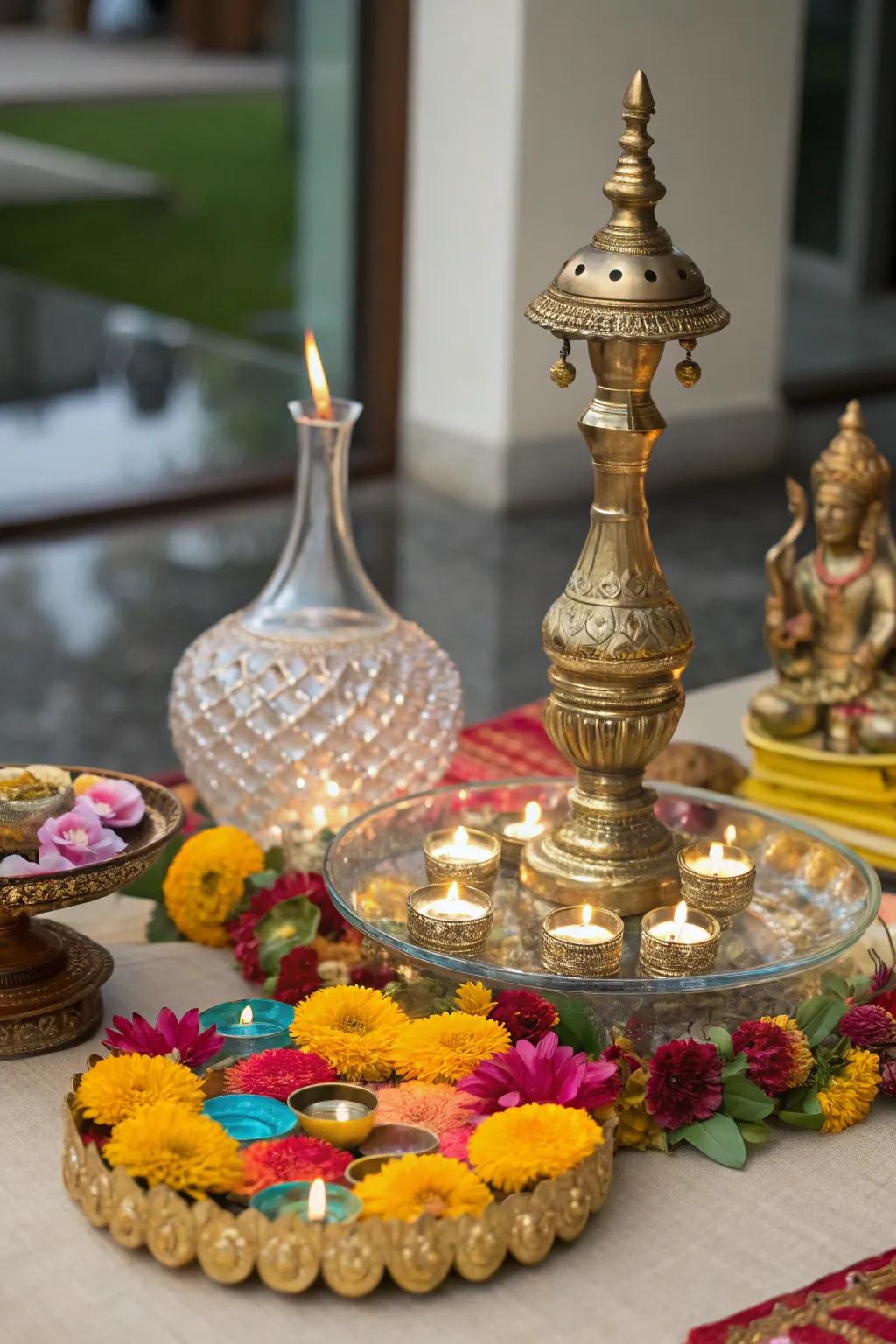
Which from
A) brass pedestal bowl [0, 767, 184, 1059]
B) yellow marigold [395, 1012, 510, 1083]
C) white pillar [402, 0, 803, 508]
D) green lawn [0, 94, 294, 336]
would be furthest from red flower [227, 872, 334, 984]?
green lawn [0, 94, 294, 336]

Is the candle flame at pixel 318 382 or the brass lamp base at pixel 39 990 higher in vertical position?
the candle flame at pixel 318 382

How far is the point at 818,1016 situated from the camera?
117cm

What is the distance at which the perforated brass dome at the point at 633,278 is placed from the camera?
1.15m

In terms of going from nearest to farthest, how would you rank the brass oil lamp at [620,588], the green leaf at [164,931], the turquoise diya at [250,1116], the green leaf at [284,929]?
the turquoise diya at [250,1116] < the brass oil lamp at [620,588] < the green leaf at [284,929] < the green leaf at [164,931]

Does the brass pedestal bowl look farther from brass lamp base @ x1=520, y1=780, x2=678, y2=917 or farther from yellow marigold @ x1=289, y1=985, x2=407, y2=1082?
brass lamp base @ x1=520, y1=780, x2=678, y2=917

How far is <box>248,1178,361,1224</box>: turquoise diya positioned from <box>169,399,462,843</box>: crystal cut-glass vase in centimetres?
52

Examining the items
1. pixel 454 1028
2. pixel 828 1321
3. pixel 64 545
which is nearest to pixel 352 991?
pixel 454 1028

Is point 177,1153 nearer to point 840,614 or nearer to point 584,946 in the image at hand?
point 584,946

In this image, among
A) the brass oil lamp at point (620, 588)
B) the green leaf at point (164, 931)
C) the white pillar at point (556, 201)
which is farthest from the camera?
the white pillar at point (556, 201)

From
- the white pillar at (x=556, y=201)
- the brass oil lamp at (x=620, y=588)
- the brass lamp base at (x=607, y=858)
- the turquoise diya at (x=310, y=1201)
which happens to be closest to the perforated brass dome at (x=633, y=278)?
the brass oil lamp at (x=620, y=588)

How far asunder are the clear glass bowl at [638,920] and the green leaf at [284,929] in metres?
0.05

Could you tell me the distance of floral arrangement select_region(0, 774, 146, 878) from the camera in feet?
3.76

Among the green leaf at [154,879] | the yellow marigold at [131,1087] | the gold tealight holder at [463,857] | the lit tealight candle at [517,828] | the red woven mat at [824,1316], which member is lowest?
the green leaf at [154,879]

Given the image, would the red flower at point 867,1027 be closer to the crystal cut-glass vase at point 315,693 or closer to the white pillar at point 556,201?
the crystal cut-glass vase at point 315,693
